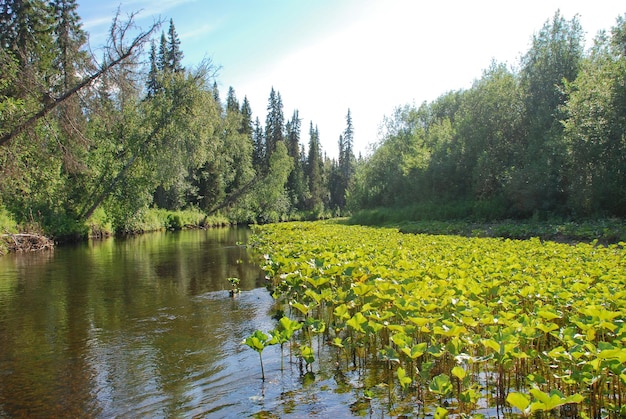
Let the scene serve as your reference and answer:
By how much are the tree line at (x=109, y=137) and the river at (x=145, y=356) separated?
18.9ft

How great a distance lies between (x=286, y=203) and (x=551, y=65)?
3805cm

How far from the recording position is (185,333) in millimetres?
6801

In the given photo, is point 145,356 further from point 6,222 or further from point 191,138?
point 191,138

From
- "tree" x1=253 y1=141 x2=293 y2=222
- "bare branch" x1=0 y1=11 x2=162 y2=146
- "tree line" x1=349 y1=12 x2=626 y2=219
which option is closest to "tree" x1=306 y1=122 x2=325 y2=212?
"tree" x1=253 y1=141 x2=293 y2=222

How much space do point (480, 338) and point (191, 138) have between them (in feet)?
96.3

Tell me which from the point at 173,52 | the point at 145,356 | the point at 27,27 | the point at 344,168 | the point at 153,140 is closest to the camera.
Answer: the point at 145,356

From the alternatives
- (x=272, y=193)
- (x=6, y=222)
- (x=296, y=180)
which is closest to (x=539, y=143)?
(x=6, y=222)

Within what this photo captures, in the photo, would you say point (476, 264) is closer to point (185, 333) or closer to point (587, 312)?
point (587, 312)

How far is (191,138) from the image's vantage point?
30922 mm

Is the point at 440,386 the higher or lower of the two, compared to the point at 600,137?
lower

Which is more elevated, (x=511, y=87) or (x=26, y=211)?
(x=511, y=87)

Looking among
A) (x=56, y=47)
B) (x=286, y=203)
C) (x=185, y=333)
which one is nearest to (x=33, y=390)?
(x=185, y=333)

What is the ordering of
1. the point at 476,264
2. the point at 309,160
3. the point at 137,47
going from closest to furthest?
the point at 476,264 → the point at 137,47 → the point at 309,160

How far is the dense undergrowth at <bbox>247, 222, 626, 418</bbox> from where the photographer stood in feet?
11.0
